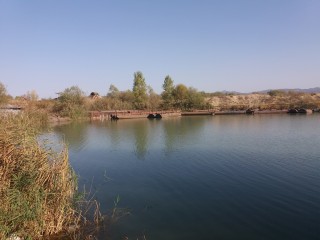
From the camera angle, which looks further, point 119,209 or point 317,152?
point 317,152

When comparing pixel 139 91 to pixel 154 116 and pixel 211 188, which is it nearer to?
pixel 154 116

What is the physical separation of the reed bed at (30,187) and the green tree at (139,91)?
70.4m

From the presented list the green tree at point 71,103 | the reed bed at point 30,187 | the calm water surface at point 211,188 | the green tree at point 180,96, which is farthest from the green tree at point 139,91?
the reed bed at point 30,187

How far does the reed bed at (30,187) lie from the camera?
8.59 meters

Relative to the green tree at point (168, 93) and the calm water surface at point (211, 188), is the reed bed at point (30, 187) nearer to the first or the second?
the calm water surface at point (211, 188)

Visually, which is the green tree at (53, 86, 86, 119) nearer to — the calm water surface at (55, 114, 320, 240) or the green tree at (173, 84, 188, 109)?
the green tree at (173, 84, 188, 109)

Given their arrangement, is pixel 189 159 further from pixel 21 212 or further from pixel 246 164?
pixel 21 212

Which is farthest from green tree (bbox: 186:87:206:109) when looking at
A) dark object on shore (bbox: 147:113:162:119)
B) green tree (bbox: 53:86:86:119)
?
green tree (bbox: 53:86:86:119)

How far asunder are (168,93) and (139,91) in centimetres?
805

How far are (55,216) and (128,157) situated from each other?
14.1 metres

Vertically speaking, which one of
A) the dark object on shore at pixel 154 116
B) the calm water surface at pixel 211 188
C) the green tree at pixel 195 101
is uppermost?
the green tree at pixel 195 101

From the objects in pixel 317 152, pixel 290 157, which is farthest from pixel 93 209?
pixel 317 152

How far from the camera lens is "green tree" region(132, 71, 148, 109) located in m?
80.7

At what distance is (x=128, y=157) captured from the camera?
23656 mm
